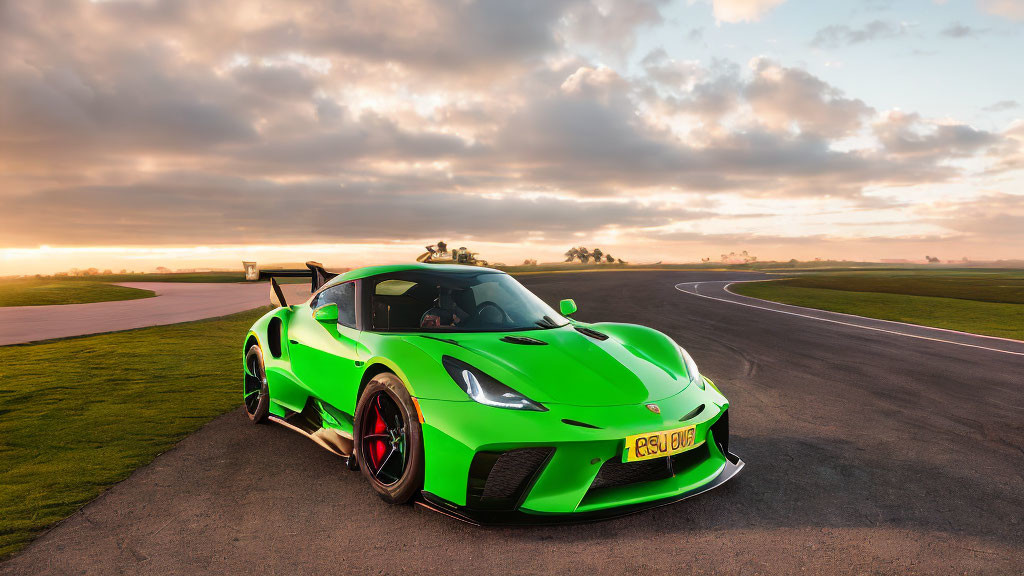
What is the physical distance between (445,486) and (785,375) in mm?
5903

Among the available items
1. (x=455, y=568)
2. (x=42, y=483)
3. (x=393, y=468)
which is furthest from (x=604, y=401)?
(x=42, y=483)

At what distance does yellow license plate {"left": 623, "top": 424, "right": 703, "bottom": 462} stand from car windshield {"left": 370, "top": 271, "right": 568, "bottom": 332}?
55.0 inches

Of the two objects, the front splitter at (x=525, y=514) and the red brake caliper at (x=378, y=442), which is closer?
the front splitter at (x=525, y=514)

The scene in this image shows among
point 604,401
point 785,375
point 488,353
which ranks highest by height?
point 488,353

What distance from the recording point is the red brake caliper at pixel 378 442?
146 inches

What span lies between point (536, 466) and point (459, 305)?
2045 millimetres

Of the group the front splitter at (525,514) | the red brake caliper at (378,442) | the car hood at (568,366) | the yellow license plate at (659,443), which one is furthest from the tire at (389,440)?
the yellow license plate at (659,443)

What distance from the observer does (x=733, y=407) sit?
5.77m

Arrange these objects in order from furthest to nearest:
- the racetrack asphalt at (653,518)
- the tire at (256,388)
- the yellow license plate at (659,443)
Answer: the tire at (256,388), the yellow license plate at (659,443), the racetrack asphalt at (653,518)

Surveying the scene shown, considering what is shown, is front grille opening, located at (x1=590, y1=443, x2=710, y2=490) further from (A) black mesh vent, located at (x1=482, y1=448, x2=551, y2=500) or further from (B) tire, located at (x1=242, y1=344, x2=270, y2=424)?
(B) tire, located at (x1=242, y1=344, x2=270, y2=424)

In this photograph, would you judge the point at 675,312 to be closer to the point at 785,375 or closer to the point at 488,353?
the point at 785,375

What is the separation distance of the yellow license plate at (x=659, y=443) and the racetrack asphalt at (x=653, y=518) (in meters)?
0.38

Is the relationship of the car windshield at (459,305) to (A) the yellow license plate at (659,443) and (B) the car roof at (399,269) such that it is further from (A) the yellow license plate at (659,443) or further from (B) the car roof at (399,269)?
(A) the yellow license plate at (659,443)

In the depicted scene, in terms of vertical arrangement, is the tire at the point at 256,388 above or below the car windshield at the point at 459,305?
below
